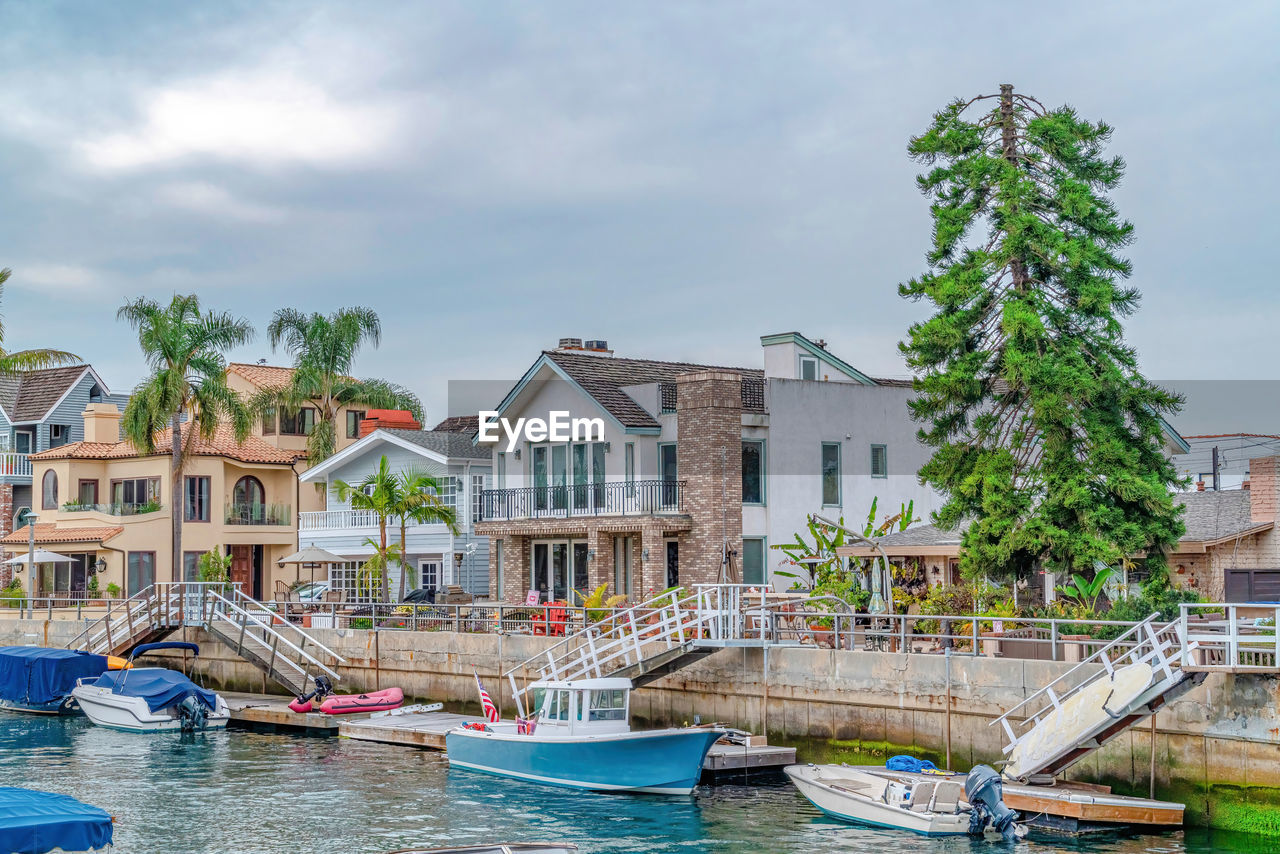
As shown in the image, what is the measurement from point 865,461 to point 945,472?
13127mm

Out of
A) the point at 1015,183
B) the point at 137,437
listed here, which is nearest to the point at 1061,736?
the point at 1015,183

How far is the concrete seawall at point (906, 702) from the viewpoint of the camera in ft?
73.2

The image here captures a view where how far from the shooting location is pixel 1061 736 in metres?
23.0

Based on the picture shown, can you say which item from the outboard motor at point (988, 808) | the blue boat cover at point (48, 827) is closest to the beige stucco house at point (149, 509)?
the outboard motor at point (988, 808)

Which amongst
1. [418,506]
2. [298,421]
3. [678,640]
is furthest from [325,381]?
[678,640]

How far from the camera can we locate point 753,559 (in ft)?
143

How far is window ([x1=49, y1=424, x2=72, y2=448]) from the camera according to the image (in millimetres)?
69375

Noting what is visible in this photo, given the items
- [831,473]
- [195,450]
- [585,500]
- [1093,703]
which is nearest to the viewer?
[1093,703]

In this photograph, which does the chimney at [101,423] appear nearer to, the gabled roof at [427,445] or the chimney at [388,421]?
the chimney at [388,421]

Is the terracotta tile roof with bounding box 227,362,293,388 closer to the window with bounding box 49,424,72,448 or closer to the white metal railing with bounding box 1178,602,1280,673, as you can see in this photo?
the window with bounding box 49,424,72,448

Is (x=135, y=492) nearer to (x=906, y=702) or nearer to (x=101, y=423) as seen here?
(x=101, y=423)

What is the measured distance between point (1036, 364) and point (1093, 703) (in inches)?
396

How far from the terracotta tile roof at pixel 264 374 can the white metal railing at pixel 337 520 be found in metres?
13.5

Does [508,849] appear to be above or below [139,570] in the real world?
below
